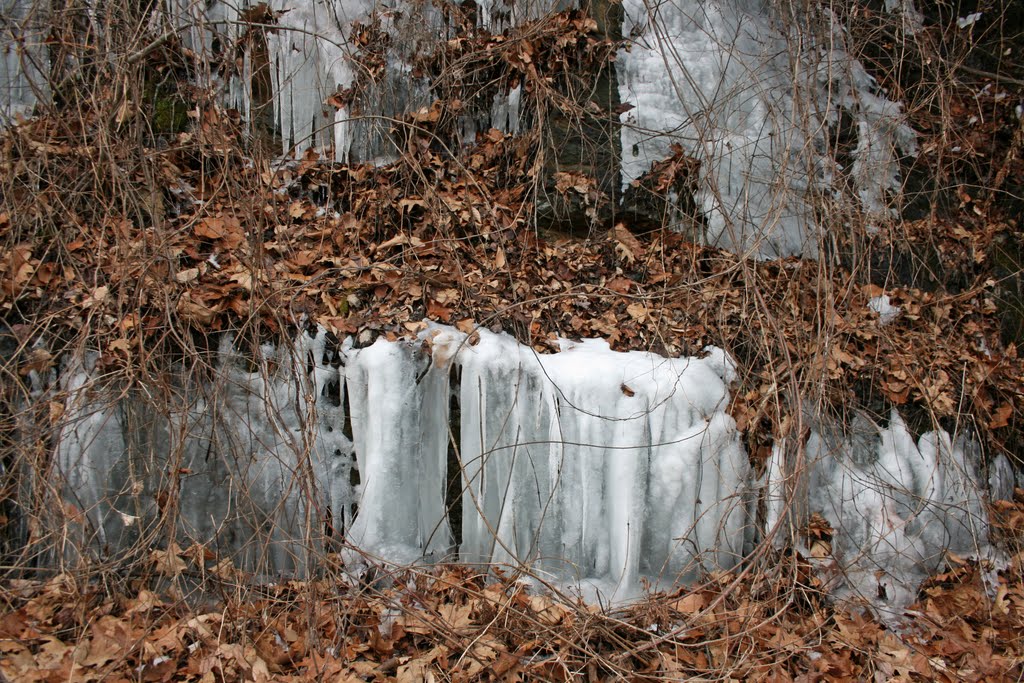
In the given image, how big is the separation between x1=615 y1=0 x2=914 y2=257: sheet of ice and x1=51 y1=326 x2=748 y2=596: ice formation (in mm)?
1289

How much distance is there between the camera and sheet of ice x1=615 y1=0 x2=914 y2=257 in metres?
3.71

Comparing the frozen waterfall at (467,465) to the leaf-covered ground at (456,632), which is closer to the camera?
the leaf-covered ground at (456,632)

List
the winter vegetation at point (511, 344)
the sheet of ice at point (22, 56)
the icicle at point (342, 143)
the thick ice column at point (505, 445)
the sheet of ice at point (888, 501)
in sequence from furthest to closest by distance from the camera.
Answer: the icicle at point (342, 143) → the sheet of ice at point (22, 56) → the sheet of ice at point (888, 501) → the thick ice column at point (505, 445) → the winter vegetation at point (511, 344)

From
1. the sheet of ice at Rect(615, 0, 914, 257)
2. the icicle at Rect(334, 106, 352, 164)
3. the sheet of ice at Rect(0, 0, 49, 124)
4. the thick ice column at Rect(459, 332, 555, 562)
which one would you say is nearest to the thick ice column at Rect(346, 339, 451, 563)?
the thick ice column at Rect(459, 332, 555, 562)

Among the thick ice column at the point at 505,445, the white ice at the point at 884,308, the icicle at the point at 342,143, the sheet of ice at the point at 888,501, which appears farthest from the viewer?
the icicle at the point at 342,143

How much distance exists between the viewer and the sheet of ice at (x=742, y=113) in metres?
3.71

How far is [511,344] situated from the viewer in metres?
3.15

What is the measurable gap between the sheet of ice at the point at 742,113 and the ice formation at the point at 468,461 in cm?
129

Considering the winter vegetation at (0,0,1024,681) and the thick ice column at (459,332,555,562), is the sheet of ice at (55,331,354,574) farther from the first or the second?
the thick ice column at (459,332,555,562)

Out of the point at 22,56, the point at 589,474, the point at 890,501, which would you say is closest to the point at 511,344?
the point at 589,474

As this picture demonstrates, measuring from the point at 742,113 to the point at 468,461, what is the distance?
2.61m

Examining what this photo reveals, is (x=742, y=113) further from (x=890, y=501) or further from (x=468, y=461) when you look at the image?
(x=468, y=461)

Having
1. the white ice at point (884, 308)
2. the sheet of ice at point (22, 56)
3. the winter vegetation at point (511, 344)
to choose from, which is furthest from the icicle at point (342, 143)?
the white ice at point (884, 308)

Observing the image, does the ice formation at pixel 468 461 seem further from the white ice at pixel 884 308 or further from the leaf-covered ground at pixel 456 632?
the white ice at pixel 884 308
